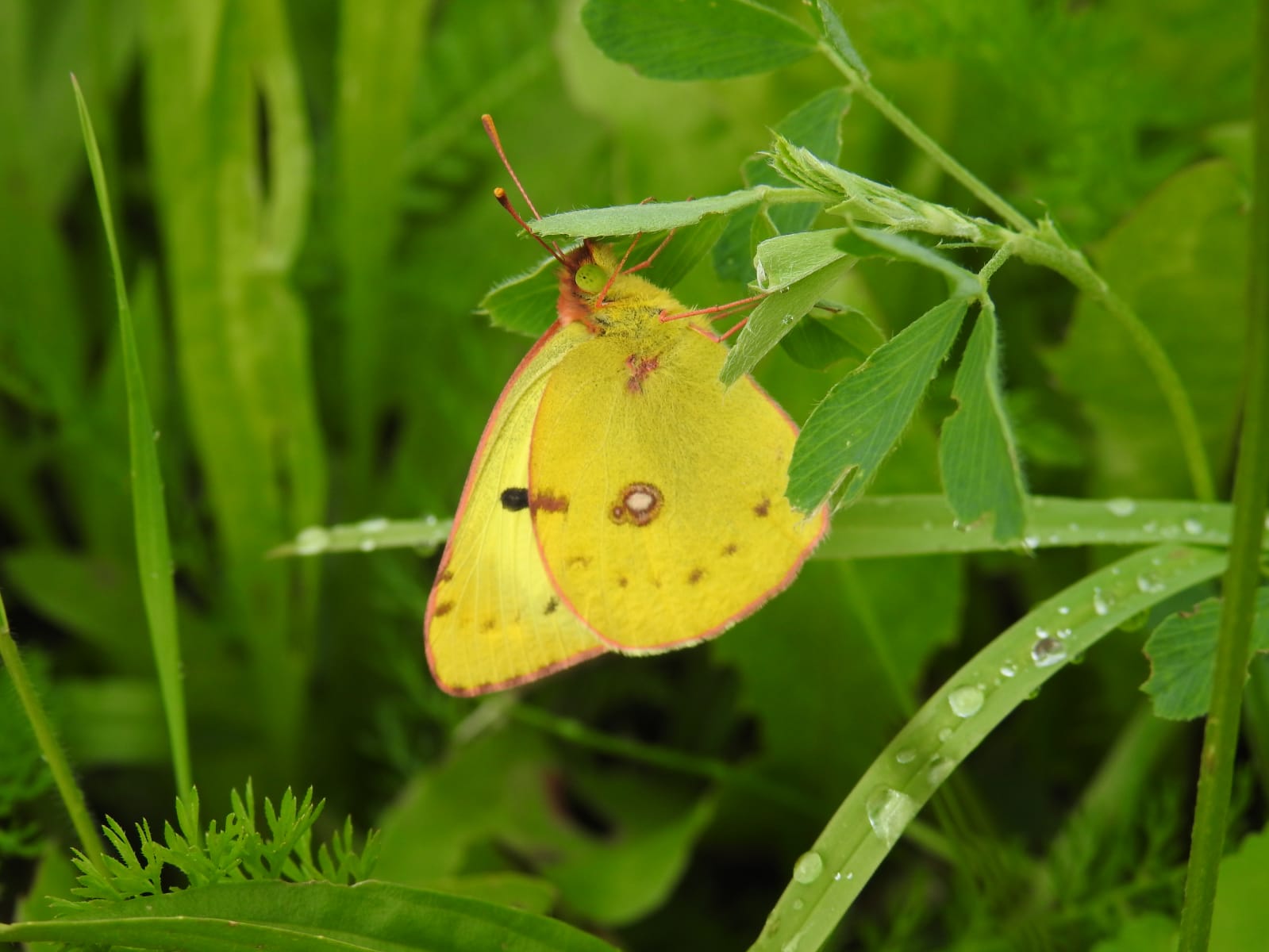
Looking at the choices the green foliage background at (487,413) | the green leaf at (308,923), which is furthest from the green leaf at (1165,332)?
the green leaf at (308,923)

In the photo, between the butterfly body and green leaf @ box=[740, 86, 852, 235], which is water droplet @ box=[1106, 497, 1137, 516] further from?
green leaf @ box=[740, 86, 852, 235]

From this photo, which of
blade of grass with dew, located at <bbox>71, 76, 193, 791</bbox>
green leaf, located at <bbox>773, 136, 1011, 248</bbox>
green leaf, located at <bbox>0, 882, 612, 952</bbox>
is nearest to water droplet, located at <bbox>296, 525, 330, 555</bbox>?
blade of grass with dew, located at <bbox>71, 76, 193, 791</bbox>

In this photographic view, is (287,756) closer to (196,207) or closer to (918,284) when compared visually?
(196,207)

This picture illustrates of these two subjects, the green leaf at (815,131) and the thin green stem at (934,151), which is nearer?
the thin green stem at (934,151)

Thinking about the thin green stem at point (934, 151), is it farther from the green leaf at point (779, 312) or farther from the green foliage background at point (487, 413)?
the green foliage background at point (487, 413)

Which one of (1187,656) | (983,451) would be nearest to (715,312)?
(983,451)

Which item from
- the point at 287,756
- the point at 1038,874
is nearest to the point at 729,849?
the point at 1038,874

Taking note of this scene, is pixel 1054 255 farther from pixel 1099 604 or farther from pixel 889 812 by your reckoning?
pixel 889 812
